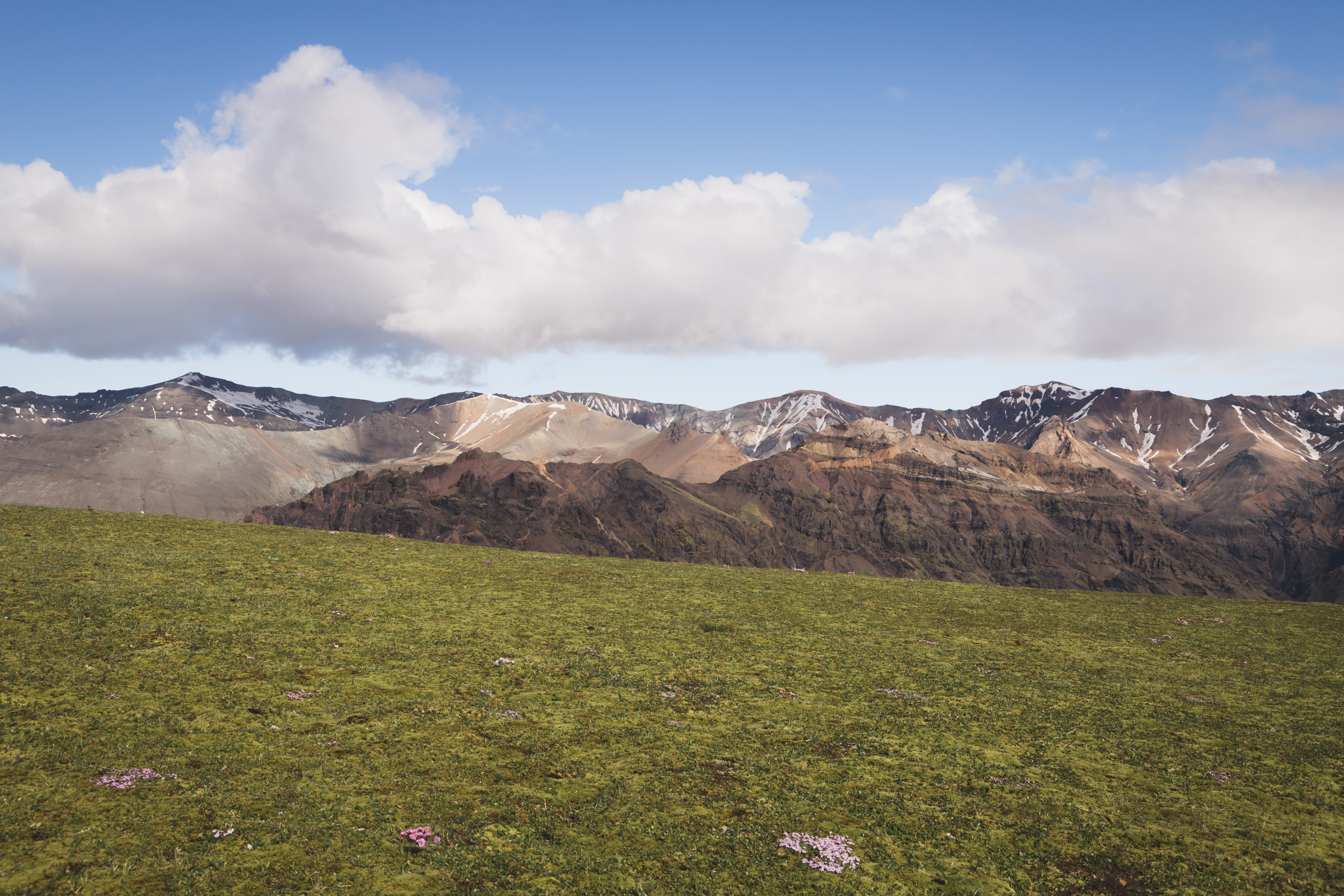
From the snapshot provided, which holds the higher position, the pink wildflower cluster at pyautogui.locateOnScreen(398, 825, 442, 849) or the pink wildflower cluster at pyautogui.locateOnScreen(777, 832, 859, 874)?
the pink wildflower cluster at pyautogui.locateOnScreen(398, 825, 442, 849)

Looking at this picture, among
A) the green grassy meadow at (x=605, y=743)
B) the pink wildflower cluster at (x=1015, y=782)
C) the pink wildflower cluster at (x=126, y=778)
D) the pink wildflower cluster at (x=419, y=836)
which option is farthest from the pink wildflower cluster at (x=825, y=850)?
the pink wildflower cluster at (x=126, y=778)

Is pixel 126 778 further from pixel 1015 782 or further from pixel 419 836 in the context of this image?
pixel 1015 782

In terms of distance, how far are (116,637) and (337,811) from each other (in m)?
8.02

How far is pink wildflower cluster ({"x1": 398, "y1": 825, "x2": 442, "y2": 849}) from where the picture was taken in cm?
836

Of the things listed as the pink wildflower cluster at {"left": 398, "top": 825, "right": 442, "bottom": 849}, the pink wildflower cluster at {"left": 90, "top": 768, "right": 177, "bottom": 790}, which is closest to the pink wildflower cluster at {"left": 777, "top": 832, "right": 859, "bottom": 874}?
the pink wildflower cluster at {"left": 398, "top": 825, "right": 442, "bottom": 849}

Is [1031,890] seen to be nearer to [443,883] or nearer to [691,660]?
[443,883]

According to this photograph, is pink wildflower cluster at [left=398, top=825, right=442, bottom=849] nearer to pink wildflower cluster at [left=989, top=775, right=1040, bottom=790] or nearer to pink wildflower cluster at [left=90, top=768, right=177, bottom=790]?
pink wildflower cluster at [left=90, top=768, right=177, bottom=790]

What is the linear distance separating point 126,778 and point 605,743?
5.96 meters

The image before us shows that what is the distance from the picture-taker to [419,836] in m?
8.45

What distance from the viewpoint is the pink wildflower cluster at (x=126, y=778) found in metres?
8.98

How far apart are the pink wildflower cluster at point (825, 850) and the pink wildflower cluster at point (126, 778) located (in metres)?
7.39

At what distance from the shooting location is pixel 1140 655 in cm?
1891

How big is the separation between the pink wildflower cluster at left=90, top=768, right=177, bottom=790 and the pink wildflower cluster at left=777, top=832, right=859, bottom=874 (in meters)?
7.39

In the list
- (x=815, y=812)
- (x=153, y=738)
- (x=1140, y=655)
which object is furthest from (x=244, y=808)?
(x=1140, y=655)
